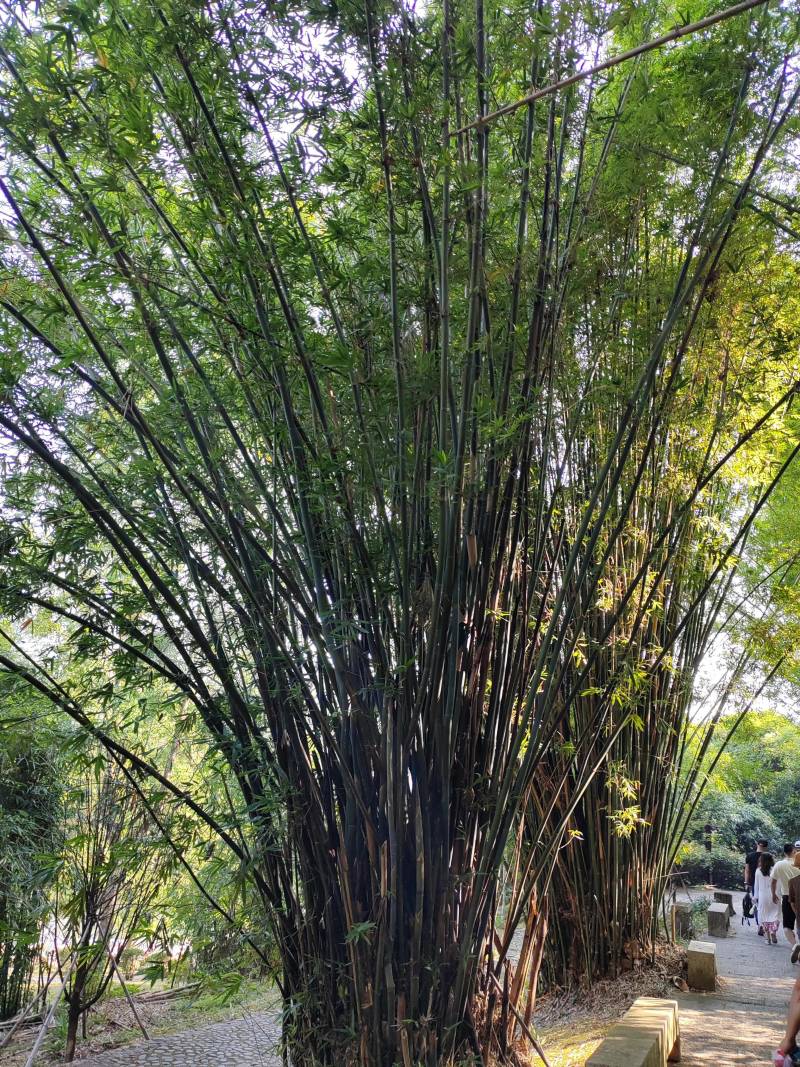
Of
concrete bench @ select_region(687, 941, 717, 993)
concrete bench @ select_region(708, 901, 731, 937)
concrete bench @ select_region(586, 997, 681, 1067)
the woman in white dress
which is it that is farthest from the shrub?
concrete bench @ select_region(586, 997, 681, 1067)

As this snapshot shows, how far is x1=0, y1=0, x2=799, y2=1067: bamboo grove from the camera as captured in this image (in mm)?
1884

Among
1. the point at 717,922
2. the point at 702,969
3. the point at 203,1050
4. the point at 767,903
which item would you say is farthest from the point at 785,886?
the point at 203,1050

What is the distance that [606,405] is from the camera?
3.35m

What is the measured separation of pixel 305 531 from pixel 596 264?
1.40 meters

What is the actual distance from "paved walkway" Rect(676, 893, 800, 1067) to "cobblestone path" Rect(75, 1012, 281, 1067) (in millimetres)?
2941

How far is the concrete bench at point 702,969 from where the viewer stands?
4.30 m

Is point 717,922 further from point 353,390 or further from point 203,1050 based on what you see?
point 353,390

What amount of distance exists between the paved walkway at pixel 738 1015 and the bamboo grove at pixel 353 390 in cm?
117

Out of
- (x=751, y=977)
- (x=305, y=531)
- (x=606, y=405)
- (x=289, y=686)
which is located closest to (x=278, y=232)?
(x=305, y=531)

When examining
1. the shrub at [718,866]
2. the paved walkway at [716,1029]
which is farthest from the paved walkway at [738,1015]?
the shrub at [718,866]

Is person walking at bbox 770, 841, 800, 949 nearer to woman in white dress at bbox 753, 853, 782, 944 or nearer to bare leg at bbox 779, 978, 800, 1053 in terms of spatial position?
→ woman in white dress at bbox 753, 853, 782, 944

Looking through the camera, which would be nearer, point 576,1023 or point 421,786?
point 421,786

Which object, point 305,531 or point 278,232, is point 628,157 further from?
point 305,531

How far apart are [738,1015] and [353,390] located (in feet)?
12.2
